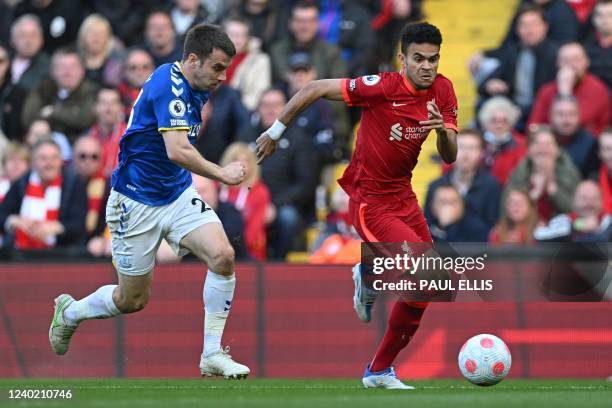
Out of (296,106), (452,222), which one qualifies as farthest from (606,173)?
(296,106)

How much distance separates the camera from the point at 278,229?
16172 mm

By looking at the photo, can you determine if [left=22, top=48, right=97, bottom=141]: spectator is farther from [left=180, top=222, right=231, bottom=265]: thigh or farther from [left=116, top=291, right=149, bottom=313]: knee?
[left=180, top=222, right=231, bottom=265]: thigh

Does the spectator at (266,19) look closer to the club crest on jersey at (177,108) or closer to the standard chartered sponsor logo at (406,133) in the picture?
the standard chartered sponsor logo at (406,133)

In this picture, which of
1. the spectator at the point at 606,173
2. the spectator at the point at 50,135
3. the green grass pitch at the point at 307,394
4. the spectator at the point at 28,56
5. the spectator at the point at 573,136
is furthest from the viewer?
the spectator at the point at 28,56

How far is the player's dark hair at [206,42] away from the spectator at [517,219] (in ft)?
17.1

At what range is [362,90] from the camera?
11.3 metres

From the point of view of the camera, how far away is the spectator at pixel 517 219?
15320mm

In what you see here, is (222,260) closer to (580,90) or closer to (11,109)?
(580,90)

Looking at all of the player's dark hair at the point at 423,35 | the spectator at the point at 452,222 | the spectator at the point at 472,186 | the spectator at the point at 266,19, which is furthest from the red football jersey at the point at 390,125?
the spectator at the point at 266,19

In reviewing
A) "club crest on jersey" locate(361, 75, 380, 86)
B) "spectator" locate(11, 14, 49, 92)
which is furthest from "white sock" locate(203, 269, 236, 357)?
"spectator" locate(11, 14, 49, 92)

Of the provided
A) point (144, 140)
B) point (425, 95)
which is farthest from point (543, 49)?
point (144, 140)

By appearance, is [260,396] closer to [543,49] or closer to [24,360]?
[24,360]

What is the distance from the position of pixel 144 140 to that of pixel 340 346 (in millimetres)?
4027

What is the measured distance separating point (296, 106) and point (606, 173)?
547 cm
